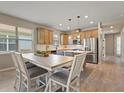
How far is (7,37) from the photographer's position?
4.45 meters

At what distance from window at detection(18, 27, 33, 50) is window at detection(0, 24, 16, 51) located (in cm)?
31

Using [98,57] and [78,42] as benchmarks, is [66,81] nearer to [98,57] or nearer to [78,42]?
[98,57]

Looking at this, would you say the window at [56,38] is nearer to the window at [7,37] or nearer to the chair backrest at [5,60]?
the window at [7,37]

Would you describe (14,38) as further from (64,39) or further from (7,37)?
(64,39)

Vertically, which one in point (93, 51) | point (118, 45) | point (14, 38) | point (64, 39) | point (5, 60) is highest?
point (64, 39)

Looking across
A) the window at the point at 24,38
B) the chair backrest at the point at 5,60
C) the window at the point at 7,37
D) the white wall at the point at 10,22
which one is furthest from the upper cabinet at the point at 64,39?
the chair backrest at the point at 5,60

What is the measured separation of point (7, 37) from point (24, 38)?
0.88 m

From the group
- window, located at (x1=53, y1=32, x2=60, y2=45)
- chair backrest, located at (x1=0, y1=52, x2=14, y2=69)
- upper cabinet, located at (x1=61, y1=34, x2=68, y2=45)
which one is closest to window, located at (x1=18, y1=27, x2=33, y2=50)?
chair backrest, located at (x1=0, y1=52, x2=14, y2=69)

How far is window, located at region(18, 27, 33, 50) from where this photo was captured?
4.97 meters

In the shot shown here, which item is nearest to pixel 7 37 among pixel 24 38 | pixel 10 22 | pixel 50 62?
pixel 10 22

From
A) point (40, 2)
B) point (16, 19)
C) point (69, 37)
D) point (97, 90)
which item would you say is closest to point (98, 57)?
point (69, 37)

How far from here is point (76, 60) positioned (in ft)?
Answer: 5.19

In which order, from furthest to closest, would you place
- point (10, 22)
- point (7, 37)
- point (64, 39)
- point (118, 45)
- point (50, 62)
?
point (118, 45), point (64, 39), point (7, 37), point (10, 22), point (50, 62)

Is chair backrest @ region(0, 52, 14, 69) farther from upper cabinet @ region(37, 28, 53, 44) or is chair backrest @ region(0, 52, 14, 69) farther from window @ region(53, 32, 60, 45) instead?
window @ region(53, 32, 60, 45)
